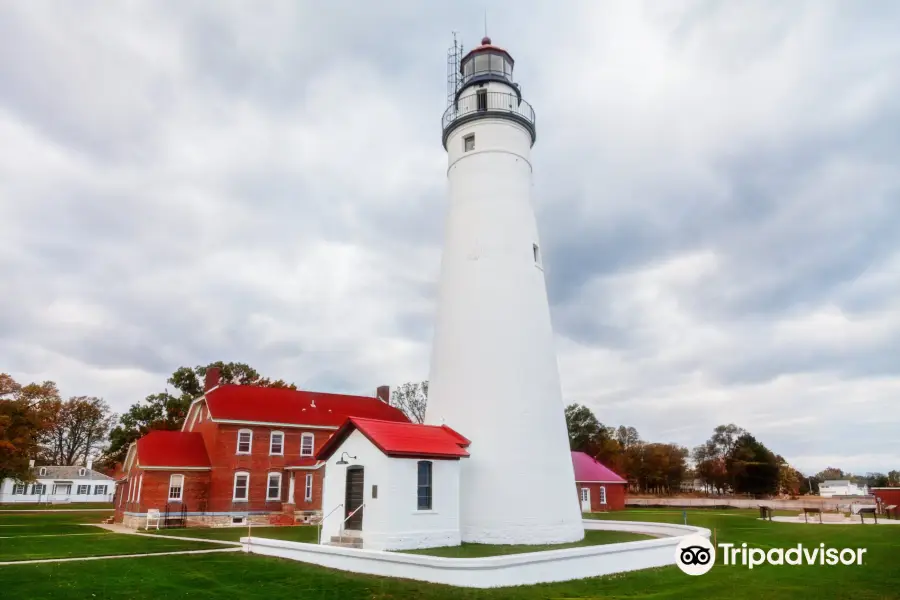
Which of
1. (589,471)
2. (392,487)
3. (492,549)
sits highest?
(589,471)

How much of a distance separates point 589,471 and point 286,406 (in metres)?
20.5

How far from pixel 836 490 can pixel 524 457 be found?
93.7m

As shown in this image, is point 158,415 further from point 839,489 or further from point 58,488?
point 839,489

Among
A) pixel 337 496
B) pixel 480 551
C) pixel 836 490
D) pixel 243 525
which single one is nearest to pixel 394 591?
pixel 480 551

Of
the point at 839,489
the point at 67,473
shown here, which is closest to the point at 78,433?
the point at 67,473

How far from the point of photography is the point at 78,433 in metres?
66.5

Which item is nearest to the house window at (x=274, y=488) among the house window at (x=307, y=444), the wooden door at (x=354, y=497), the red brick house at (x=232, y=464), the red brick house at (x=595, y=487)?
the red brick house at (x=232, y=464)

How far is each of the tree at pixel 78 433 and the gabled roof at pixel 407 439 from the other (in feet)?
188

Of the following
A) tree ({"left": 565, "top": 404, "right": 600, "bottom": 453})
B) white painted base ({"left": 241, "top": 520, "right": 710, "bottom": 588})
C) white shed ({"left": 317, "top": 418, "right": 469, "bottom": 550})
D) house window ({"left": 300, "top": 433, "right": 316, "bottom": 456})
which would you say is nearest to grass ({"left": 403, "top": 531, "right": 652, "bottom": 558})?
white shed ({"left": 317, "top": 418, "right": 469, "bottom": 550})

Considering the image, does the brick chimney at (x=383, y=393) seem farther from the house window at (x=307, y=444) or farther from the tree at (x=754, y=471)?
the tree at (x=754, y=471)

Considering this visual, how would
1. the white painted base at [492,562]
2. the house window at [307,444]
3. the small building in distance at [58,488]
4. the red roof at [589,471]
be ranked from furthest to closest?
the small building in distance at [58,488], the red roof at [589,471], the house window at [307,444], the white painted base at [492,562]

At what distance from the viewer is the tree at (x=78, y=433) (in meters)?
63.0

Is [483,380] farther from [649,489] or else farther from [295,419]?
[649,489]

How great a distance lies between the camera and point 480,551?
49.3 feet
